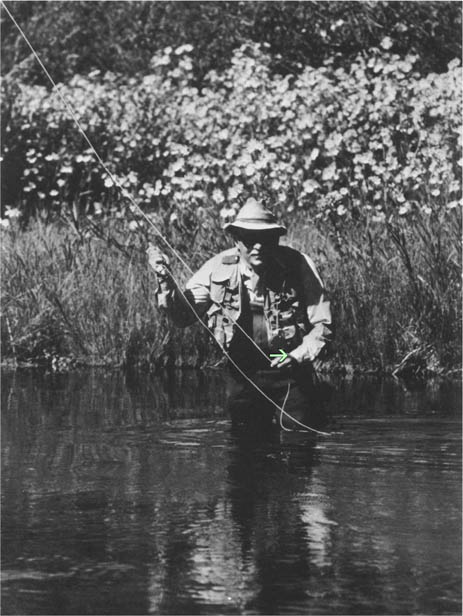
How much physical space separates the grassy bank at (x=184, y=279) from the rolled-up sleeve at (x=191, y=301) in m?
3.60

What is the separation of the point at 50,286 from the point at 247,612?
339 inches

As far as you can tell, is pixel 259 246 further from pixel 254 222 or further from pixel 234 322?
pixel 234 322

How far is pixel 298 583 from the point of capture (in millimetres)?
5859

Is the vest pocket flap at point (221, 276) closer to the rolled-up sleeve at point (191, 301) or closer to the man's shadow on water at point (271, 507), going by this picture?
the rolled-up sleeve at point (191, 301)

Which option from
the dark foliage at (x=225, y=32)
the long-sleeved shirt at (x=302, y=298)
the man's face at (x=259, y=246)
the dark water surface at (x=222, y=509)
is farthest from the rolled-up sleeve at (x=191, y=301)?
the dark foliage at (x=225, y=32)

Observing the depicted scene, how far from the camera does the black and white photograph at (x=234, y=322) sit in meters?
6.32

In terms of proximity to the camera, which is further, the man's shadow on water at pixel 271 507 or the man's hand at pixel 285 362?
the man's hand at pixel 285 362

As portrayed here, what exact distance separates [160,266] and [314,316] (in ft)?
3.06

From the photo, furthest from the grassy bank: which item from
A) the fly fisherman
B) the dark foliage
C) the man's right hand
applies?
the dark foliage

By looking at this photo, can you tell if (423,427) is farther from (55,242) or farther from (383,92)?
(383,92)

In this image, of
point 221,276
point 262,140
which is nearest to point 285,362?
point 221,276

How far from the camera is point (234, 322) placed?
9133 millimetres

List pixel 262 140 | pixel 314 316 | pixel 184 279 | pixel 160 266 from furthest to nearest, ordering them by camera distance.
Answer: pixel 262 140
pixel 184 279
pixel 314 316
pixel 160 266

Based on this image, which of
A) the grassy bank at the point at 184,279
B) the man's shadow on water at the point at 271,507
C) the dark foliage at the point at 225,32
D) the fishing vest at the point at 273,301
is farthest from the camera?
the dark foliage at the point at 225,32
